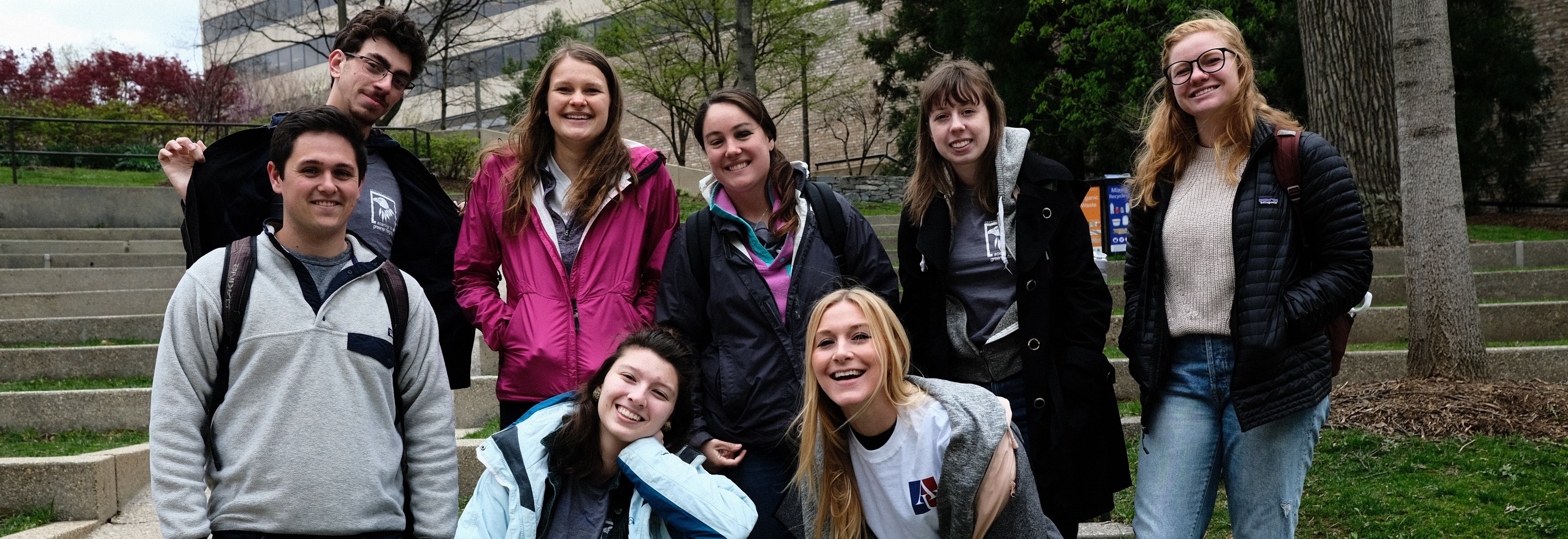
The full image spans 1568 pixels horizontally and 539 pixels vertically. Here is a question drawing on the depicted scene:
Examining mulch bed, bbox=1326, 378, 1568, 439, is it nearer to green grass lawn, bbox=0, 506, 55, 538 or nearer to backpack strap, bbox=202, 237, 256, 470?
backpack strap, bbox=202, 237, 256, 470

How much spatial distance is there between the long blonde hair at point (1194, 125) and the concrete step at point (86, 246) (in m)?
11.1

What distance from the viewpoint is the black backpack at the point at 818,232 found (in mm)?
3156

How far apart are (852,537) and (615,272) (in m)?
1.08

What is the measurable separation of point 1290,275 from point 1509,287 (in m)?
7.58

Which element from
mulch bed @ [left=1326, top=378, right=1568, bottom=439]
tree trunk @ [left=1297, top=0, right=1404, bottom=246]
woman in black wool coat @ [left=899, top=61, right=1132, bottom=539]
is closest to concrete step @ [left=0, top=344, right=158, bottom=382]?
woman in black wool coat @ [left=899, top=61, right=1132, bottom=539]

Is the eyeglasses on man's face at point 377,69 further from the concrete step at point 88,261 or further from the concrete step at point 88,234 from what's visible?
the concrete step at point 88,234

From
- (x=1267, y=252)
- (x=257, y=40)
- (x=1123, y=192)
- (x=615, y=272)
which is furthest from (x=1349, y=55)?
(x=257, y=40)

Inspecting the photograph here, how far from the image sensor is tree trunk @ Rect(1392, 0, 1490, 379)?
5.77 metres

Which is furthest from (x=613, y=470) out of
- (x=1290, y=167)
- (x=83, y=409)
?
(x=83, y=409)

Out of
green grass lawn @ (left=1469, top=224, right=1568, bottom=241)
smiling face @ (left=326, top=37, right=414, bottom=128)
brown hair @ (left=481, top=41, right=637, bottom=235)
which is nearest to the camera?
brown hair @ (left=481, top=41, right=637, bottom=235)

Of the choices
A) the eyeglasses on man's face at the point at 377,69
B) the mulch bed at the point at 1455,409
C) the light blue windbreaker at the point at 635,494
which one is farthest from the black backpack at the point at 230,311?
the mulch bed at the point at 1455,409

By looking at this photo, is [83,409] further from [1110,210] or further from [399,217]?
[1110,210]

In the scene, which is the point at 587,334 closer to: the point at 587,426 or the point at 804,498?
the point at 587,426

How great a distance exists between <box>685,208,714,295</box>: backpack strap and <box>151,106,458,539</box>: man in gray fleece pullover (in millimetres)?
807
